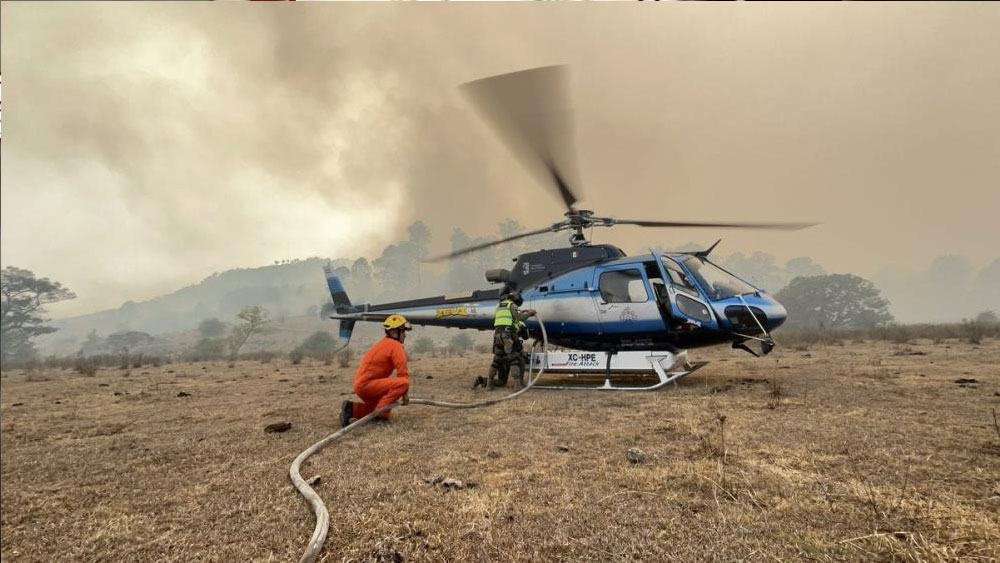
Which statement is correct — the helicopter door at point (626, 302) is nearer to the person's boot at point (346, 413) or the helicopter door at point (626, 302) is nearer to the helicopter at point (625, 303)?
the helicopter at point (625, 303)

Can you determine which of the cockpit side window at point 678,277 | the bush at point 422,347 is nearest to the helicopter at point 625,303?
the cockpit side window at point 678,277

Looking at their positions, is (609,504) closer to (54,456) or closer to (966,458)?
(966,458)

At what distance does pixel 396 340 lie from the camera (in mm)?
6215

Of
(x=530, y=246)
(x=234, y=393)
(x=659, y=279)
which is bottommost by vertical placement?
(x=234, y=393)

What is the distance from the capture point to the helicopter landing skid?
834 cm

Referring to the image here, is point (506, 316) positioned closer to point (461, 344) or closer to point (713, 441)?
point (713, 441)

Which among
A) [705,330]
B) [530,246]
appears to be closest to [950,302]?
[530,246]

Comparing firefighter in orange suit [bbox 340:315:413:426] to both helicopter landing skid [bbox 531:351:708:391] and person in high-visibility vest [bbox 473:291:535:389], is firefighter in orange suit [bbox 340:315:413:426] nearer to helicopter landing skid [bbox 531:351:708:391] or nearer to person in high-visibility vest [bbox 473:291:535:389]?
person in high-visibility vest [bbox 473:291:535:389]

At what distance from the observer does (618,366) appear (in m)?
8.78

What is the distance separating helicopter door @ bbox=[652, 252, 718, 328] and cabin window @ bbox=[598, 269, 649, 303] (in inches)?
17.4

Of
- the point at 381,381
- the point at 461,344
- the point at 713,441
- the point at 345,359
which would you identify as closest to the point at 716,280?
the point at 713,441

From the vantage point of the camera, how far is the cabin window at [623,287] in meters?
8.73

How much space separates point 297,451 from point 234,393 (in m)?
6.36

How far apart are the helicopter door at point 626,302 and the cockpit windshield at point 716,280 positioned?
97 cm
